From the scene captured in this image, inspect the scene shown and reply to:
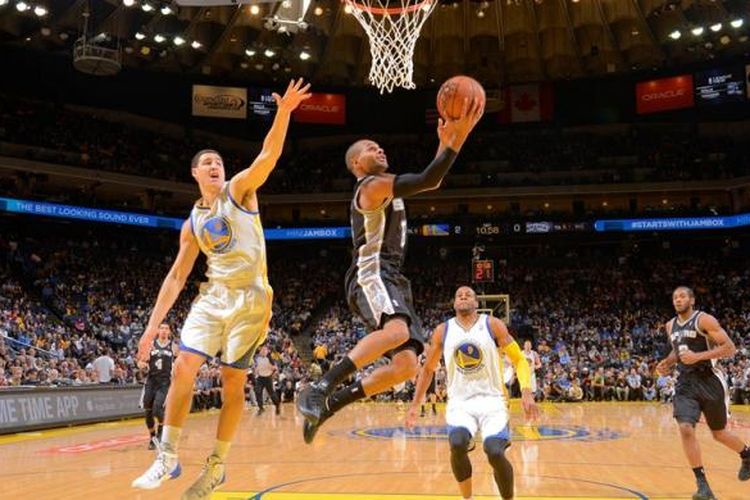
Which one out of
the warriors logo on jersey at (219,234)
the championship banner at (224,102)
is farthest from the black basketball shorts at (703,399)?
the championship banner at (224,102)

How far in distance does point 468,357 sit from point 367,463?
3.70 metres

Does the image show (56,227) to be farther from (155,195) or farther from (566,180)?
(566,180)

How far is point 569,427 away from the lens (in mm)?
15039

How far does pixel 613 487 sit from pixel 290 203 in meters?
29.6

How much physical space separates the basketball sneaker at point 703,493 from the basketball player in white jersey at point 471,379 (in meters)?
2.12

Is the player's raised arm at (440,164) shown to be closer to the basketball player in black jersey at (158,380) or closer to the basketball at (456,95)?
the basketball at (456,95)

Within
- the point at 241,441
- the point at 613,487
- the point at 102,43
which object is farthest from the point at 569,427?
the point at 102,43

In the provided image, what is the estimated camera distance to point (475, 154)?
36812 millimetres

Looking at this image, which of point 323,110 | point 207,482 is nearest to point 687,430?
point 207,482

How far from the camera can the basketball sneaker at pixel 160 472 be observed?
4691mm

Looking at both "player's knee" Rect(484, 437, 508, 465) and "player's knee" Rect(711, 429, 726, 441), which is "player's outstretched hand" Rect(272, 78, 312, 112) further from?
"player's knee" Rect(711, 429, 726, 441)

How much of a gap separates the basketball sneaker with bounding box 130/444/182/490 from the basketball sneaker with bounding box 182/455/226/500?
17 centimetres

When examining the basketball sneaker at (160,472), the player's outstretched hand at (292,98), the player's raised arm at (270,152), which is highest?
the player's outstretched hand at (292,98)

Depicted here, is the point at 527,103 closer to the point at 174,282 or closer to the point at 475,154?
the point at 475,154
